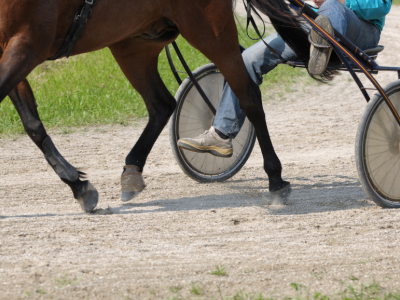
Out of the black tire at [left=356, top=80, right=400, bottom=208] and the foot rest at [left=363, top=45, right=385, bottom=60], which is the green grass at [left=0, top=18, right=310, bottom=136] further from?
the black tire at [left=356, top=80, right=400, bottom=208]

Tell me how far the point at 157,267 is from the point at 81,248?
475 mm

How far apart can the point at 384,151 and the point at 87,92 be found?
519 cm

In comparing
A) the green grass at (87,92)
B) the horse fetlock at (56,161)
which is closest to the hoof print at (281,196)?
the horse fetlock at (56,161)

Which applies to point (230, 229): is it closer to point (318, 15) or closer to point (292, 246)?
point (292, 246)

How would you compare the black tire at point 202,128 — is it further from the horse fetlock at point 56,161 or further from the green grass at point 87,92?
the green grass at point 87,92

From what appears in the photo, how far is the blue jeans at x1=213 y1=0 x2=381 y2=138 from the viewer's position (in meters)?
3.70

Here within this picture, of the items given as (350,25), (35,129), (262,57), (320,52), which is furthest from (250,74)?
(35,129)

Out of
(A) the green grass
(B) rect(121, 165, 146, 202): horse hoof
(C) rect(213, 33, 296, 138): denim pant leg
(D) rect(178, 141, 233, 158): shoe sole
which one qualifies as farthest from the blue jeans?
(A) the green grass

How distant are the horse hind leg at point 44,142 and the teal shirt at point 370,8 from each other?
2.23m

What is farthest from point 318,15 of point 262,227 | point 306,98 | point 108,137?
point 306,98

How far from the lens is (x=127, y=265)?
2.49 m

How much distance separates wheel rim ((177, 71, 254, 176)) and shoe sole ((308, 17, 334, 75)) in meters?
1.14

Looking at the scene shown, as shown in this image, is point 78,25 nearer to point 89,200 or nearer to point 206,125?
point 89,200

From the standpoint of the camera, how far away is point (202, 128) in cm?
450
